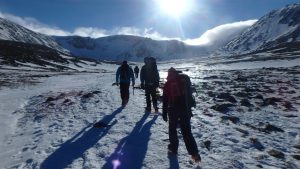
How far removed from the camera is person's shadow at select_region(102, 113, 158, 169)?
980 centimetres

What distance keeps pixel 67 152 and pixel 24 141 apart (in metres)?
2.65

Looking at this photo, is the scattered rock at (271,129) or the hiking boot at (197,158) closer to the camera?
the hiking boot at (197,158)

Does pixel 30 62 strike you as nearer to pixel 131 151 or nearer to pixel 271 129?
pixel 271 129

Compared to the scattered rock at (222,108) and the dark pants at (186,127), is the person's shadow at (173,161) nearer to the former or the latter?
the dark pants at (186,127)

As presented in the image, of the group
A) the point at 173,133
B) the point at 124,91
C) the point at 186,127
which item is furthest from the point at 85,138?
the point at 124,91

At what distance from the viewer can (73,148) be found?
11484mm

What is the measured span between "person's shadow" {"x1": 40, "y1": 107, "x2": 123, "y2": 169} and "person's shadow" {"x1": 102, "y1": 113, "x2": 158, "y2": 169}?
40.9 inches

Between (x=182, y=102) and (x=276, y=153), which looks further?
(x=276, y=153)

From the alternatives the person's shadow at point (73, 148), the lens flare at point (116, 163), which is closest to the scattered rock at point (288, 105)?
the person's shadow at point (73, 148)

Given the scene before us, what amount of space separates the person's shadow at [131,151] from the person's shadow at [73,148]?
1.04 m

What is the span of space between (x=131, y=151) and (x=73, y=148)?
6.36 feet

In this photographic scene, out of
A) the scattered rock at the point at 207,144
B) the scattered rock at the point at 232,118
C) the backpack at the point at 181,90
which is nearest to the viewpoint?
the backpack at the point at 181,90

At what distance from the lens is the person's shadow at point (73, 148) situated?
9.96 m

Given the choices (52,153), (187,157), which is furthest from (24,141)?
(187,157)
